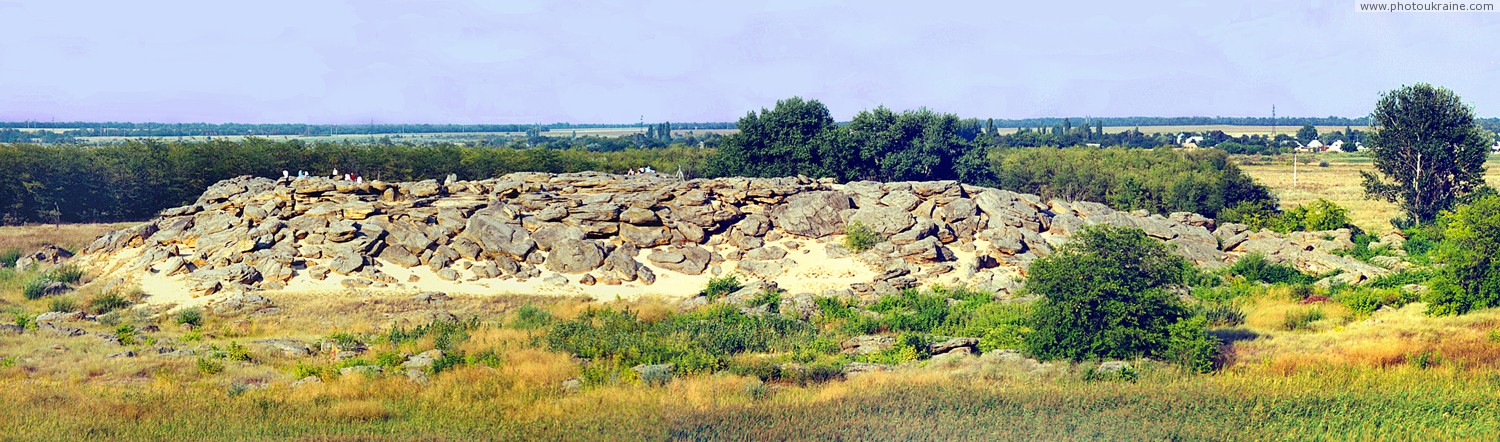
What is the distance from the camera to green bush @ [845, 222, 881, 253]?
31.5 meters

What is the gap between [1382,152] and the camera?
154ft

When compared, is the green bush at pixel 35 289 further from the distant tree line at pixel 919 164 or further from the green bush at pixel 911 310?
the distant tree line at pixel 919 164

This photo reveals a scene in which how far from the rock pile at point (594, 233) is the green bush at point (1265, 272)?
0.95 meters

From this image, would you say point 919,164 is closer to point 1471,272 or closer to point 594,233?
point 594,233

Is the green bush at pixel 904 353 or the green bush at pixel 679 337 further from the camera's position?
the green bush at pixel 904 353

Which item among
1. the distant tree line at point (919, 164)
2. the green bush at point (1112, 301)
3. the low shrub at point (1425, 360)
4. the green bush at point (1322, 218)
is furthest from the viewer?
the distant tree line at point (919, 164)

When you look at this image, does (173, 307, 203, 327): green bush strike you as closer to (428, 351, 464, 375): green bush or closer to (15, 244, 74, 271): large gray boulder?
(428, 351, 464, 375): green bush

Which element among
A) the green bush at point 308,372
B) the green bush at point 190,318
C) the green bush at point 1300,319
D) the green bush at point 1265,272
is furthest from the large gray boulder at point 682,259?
the green bush at point 1265,272

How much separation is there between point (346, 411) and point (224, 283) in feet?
53.3

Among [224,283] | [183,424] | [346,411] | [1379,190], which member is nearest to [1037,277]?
[346,411]

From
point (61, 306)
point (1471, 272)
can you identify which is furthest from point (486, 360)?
point (1471, 272)

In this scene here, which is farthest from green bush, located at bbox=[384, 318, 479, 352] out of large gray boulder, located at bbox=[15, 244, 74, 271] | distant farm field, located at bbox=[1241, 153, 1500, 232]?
distant farm field, located at bbox=[1241, 153, 1500, 232]

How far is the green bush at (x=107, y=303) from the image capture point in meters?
26.3

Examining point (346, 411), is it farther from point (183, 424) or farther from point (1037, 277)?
point (1037, 277)
